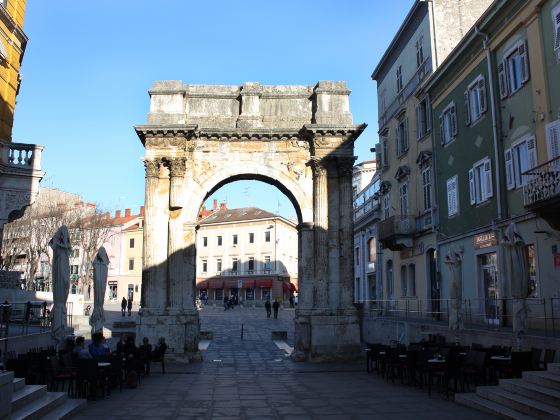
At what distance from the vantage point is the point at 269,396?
1148 centimetres

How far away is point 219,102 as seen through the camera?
19594mm

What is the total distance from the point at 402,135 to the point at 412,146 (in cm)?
184

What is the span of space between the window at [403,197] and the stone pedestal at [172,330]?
50.6ft

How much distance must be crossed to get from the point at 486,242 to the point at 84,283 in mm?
32933

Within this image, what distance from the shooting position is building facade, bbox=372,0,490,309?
84.0 feet

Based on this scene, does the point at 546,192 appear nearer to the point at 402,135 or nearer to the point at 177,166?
the point at 177,166

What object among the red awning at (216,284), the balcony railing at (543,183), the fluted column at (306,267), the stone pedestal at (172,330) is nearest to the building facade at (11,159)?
the stone pedestal at (172,330)

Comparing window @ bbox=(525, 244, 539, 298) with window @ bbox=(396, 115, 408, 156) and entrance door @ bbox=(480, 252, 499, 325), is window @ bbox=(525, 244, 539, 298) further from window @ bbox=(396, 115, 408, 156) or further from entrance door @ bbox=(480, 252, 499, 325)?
window @ bbox=(396, 115, 408, 156)

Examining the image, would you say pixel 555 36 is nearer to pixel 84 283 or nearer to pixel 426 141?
pixel 426 141

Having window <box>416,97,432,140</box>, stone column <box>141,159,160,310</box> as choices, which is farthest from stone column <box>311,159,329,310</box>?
window <box>416,97,432,140</box>

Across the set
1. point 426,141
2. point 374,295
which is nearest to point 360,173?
point 374,295

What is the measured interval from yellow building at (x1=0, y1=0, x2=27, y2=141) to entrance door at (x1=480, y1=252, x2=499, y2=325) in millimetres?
18161

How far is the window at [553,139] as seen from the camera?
52.5 feet

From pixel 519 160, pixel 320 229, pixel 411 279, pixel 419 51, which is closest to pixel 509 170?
pixel 519 160
